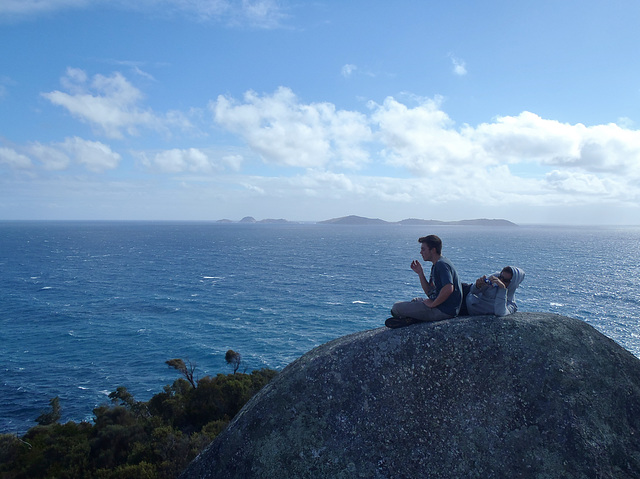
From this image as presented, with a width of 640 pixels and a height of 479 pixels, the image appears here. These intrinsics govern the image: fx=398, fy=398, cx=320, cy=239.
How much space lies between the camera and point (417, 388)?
870 centimetres

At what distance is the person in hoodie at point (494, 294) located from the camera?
9367 mm

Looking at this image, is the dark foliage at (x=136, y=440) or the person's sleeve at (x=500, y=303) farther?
the dark foliage at (x=136, y=440)

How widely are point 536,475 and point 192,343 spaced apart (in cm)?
4822

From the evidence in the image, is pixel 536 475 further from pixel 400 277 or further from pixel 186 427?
pixel 400 277

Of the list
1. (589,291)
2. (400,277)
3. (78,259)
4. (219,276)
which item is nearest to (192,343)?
(219,276)

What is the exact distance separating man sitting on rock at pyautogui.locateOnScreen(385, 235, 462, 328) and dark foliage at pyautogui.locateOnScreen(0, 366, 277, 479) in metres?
11.6

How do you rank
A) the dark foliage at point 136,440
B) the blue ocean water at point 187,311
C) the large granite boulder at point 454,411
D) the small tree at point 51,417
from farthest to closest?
the blue ocean water at point 187,311 → the small tree at point 51,417 → the dark foliage at point 136,440 → the large granite boulder at point 454,411

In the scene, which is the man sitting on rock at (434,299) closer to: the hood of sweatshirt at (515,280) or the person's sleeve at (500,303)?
the person's sleeve at (500,303)

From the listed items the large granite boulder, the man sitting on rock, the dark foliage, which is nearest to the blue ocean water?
the dark foliage

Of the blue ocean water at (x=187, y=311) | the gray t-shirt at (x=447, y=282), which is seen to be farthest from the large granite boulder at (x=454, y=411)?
the blue ocean water at (x=187, y=311)

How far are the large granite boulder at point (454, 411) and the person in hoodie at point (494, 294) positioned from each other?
31 cm

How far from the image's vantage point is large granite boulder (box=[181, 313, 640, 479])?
25.9 ft

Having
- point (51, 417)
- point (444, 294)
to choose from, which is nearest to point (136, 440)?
point (51, 417)

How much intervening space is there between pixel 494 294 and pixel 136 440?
19.1 m
